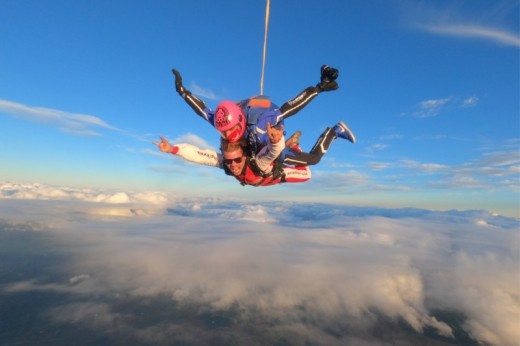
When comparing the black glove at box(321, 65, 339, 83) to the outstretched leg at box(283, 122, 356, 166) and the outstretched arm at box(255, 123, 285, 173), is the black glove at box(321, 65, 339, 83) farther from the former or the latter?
the outstretched arm at box(255, 123, 285, 173)

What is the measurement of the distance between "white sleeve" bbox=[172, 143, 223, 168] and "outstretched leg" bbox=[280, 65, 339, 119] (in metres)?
1.35

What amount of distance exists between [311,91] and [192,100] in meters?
2.00

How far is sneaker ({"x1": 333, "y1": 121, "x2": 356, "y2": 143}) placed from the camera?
18.3 ft

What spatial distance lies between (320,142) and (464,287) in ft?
733

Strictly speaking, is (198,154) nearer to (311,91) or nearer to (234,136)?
(234,136)

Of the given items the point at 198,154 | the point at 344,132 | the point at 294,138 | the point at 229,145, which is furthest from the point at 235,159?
the point at 344,132

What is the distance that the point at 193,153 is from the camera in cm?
474

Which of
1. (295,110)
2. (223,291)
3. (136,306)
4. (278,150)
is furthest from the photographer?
(223,291)

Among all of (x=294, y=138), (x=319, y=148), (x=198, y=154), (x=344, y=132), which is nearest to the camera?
(x=294, y=138)

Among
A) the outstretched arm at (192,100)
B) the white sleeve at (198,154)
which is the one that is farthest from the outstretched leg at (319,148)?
the outstretched arm at (192,100)

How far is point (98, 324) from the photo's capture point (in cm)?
17062

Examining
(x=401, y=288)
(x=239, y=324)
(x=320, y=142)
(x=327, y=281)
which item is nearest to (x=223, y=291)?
(x=239, y=324)

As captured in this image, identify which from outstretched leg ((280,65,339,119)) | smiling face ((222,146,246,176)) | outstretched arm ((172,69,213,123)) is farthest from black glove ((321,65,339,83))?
outstretched arm ((172,69,213,123))

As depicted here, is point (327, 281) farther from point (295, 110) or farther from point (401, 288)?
point (295, 110)
